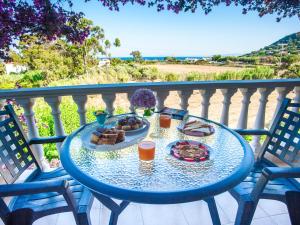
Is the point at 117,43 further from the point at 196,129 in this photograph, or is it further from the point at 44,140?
the point at 196,129

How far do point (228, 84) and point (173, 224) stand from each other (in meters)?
1.29

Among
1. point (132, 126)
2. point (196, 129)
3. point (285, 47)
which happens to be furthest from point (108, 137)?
point (285, 47)

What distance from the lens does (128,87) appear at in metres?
1.79

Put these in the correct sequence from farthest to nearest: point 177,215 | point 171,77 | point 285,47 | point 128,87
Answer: point 171,77
point 285,47
point 128,87
point 177,215

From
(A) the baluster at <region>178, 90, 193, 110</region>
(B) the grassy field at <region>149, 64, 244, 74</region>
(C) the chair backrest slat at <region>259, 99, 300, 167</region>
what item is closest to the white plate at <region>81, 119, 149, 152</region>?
(A) the baluster at <region>178, 90, 193, 110</region>

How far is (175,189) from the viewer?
0.77 m

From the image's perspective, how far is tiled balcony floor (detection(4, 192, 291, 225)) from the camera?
1.56 meters

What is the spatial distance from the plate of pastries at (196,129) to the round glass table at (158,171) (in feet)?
0.11

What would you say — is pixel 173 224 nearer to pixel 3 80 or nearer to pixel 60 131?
pixel 60 131

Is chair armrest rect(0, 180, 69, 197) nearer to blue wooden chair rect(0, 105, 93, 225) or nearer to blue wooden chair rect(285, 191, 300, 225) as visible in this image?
blue wooden chair rect(0, 105, 93, 225)

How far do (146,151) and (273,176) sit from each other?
1.82ft

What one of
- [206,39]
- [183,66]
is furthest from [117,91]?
[183,66]

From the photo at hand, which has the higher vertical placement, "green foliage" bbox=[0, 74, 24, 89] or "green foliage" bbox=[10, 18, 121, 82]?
"green foliage" bbox=[10, 18, 121, 82]

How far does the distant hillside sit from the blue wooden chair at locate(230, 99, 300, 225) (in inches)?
105
